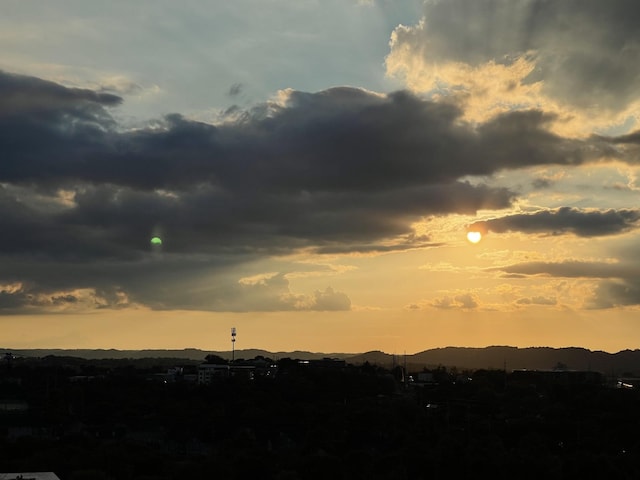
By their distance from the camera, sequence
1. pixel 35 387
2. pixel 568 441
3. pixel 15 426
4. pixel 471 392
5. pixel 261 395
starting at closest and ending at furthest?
pixel 568 441
pixel 15 426
pixel 261 395
pixel 471 392
pixel 35 387

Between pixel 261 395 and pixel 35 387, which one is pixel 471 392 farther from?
pixel 35 387

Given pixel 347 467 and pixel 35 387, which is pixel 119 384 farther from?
pixel 347 467

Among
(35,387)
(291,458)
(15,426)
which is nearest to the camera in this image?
(291,458)

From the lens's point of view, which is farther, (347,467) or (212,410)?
(212,410)

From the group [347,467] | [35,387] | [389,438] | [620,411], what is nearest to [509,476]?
[347,467]

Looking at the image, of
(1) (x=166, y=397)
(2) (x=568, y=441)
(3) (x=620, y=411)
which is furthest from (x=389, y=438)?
(1) (x=166, y=397)

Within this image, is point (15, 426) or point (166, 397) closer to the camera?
point (15, 426)
